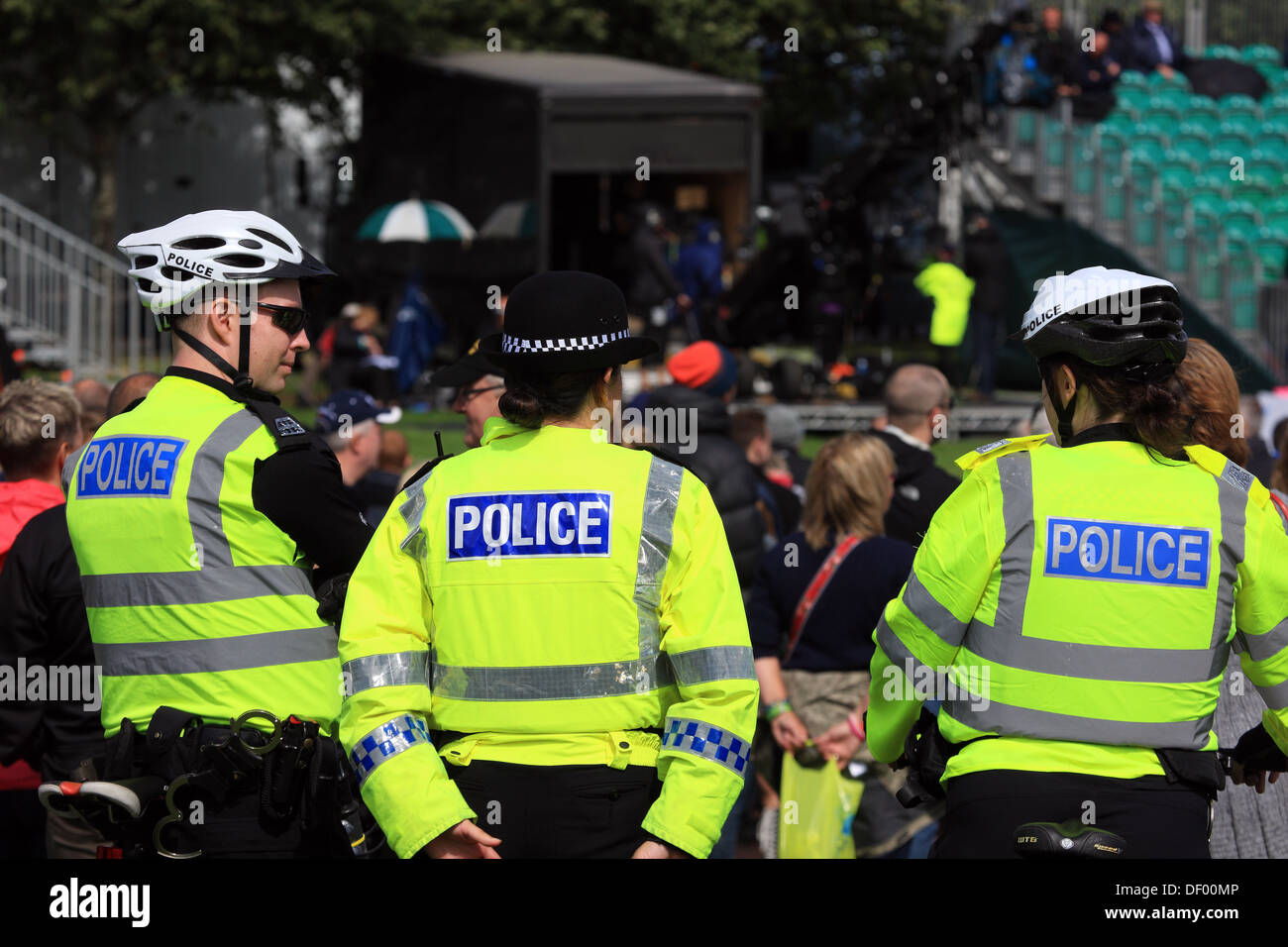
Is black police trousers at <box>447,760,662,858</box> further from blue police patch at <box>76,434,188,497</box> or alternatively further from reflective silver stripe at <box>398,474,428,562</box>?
blue police patch at <box>76,434,188,497</box>

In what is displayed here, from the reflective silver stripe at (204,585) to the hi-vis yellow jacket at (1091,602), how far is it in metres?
1.29

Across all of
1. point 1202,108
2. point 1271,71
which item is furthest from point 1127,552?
point 1271,71

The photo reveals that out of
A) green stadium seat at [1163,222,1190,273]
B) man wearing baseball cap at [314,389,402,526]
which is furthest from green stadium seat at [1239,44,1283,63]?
man wearing baseball cap at [314,389,402,526]

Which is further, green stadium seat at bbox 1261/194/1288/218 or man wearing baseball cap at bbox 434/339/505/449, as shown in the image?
green stadium seat at bbox 1261/194/1288/218

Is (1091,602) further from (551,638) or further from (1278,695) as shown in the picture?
(551,638)

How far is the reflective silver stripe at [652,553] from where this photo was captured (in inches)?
123

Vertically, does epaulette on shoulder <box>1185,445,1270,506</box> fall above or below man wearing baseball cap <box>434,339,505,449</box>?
above

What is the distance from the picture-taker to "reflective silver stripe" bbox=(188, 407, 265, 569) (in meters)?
3.44

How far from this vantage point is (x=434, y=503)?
10.4 feet

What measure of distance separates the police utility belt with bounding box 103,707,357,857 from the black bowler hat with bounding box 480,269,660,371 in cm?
91

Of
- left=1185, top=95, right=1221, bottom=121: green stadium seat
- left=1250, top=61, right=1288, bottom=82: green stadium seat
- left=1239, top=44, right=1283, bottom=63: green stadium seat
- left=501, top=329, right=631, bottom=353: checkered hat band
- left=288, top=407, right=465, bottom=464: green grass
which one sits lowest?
left=288, top=407, right=465, bottom=464: green grass

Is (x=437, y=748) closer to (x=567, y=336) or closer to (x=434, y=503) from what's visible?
(x=434, y=503)

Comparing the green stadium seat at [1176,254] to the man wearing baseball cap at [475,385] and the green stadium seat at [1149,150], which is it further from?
the man wearing baseball cap at [475,385]

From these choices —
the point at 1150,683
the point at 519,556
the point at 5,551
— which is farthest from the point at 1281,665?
the point at 5,551
